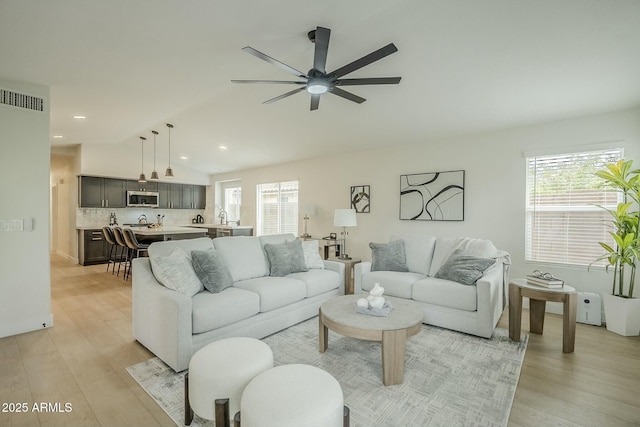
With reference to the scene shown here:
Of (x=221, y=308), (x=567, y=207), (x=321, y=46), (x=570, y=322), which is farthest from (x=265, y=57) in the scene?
(x=567, y=207)

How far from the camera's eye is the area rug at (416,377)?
186 centimetres

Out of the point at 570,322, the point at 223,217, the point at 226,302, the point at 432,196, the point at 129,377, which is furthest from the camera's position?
the point at 223,217

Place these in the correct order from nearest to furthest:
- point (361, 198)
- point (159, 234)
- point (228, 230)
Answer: point (159, 234)
point (361, 198)
point (228, 230)

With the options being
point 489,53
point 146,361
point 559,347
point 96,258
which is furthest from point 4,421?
point 96,258

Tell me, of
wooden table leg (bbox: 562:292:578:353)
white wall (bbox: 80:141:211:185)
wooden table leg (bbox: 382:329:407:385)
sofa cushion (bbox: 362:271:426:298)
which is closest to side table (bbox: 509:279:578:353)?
wooden table leg (bbox: 562:292:578:353)

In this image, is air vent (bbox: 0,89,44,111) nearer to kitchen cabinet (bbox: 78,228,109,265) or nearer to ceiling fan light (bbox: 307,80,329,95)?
ceiling fan light (bbox: 307,80,329,95)

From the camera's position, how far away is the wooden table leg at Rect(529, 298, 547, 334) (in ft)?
10.3

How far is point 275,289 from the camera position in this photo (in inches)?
121

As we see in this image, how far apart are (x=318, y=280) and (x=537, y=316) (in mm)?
2429

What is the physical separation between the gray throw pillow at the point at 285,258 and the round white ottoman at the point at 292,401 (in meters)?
2.06

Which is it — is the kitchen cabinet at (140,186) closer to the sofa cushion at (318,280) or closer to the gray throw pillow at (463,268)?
the sofa cushion at (318,280)

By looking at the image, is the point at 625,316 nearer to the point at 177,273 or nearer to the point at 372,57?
the point at 372,57

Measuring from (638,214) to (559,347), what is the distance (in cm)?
165

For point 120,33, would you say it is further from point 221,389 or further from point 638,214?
point 638,214
